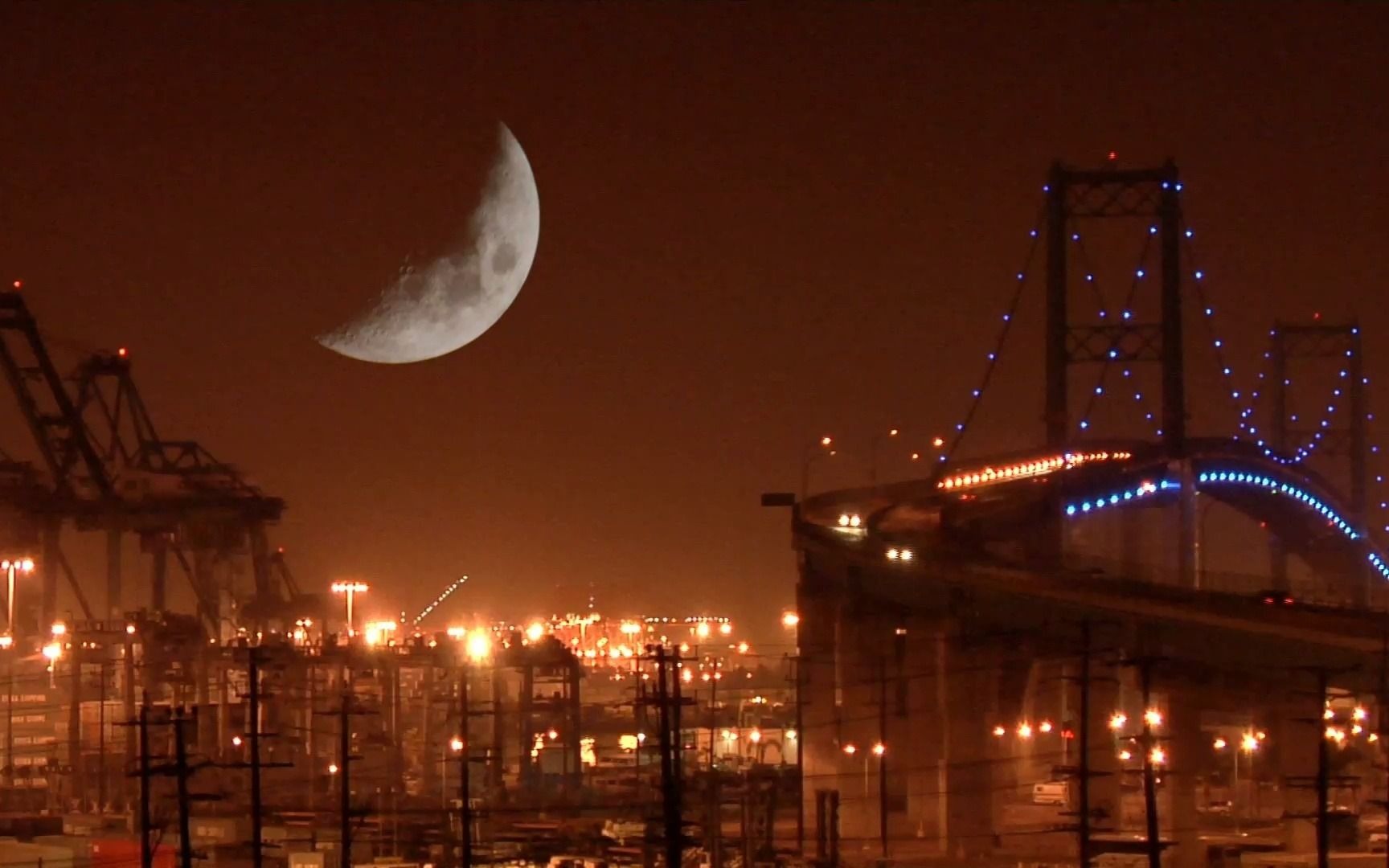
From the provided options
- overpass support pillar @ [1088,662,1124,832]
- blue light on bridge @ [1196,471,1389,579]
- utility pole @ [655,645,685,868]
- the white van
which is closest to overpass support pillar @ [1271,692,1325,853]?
overpass support pillar @ [1088,662,1124,832]

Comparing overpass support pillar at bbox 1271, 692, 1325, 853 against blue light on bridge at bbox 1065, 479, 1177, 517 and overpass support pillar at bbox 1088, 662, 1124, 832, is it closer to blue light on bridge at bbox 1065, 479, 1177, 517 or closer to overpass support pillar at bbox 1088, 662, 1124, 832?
overpass support pillar at bbox 1088, 662, 1124, 832

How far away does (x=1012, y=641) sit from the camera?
32.8 metres

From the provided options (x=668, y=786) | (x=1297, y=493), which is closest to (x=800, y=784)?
(x=668, y=786)

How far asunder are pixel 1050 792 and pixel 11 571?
1080 inches

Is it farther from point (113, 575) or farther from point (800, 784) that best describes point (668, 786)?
point (113, 575)

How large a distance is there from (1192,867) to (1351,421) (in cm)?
5120

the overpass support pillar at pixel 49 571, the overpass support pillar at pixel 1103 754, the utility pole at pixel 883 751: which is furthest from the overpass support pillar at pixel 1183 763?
the overpass support pillar at pixel 49 571

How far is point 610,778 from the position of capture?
39.2m

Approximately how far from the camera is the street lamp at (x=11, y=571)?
158ft

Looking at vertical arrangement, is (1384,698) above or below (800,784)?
above

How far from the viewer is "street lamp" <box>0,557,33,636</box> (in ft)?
158

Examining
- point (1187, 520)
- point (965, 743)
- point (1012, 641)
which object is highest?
point (1187, 520)

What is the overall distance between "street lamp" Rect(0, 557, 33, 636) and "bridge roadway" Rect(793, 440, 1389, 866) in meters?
19.5

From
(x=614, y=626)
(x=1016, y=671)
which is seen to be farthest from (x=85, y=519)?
(x=614, y=626)
